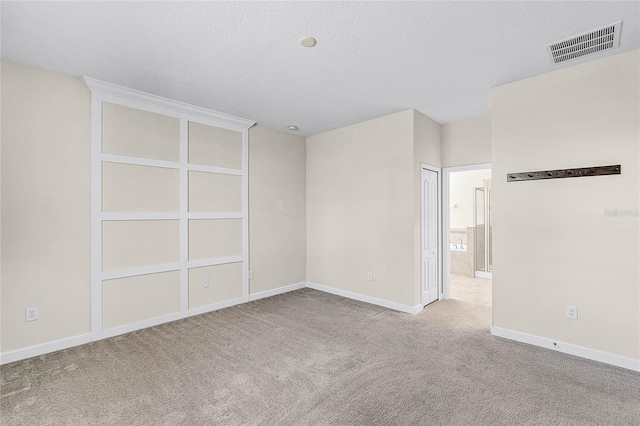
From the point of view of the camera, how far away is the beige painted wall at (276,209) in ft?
16.1

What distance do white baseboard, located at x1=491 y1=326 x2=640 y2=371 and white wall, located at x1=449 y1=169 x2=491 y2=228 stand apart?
4.38 meters

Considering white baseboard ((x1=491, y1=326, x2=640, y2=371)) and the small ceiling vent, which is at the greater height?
the small ceiling vent

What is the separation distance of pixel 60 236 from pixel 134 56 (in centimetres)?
195

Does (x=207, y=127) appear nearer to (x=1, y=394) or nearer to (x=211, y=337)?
(x=211, y=337)

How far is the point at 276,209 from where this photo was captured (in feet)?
17.2

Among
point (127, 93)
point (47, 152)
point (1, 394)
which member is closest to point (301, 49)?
point (127, 93)

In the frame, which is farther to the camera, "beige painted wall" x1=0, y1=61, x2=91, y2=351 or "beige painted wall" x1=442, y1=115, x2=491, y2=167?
"beige painted wall" x1=442, y1=115, x2=491, y2=167

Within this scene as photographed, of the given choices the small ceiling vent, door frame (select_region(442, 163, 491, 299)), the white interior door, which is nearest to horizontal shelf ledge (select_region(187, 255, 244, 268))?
the white interior door

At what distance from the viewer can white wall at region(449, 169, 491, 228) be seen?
7.34 meters

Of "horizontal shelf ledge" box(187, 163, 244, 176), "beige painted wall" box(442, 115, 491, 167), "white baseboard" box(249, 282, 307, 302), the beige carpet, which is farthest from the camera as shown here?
"white baseboard" box(249, 282, 307, 302)

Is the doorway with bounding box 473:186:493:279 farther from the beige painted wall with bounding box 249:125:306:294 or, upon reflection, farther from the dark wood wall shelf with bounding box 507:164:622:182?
the beige painted wall with bounding box 249:125:306:294

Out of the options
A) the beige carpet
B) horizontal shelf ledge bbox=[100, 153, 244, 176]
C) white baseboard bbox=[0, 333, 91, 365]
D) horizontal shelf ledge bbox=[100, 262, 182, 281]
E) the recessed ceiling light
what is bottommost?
the beige carpet

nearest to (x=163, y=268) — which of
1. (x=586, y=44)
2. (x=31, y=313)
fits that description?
(x=31, y=313)

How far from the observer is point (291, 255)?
5.46 meters
